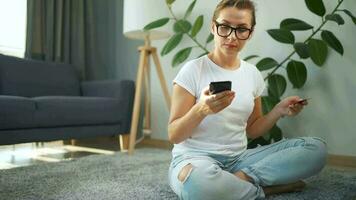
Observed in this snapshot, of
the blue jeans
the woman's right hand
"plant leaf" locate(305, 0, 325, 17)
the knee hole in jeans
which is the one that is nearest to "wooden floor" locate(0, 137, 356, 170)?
"plant leaf" locate(305, 0, 325, 17)

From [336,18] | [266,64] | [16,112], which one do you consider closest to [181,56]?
[266,64]

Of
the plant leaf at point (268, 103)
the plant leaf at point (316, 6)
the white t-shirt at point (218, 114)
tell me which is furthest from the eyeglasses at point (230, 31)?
the plant leaf at point (316, 6)

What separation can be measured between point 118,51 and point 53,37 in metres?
0.61

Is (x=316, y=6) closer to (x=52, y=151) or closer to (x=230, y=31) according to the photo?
(x=230, y=31)

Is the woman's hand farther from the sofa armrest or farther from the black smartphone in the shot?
the sofa armrest

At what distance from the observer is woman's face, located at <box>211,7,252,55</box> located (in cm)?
105

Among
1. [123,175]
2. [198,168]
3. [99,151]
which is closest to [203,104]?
[198,168]

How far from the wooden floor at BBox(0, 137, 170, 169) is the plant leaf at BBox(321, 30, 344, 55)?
1.39 m

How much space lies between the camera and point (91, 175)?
150cm

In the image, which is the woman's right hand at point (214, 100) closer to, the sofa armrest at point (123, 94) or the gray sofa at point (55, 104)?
the gray sofa at point (55, 104)

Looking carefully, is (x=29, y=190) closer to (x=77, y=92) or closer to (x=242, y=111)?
(x=242, y=111)

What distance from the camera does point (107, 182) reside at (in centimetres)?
137

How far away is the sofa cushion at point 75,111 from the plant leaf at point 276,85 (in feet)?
3.29

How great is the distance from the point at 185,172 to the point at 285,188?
16.4 inches
